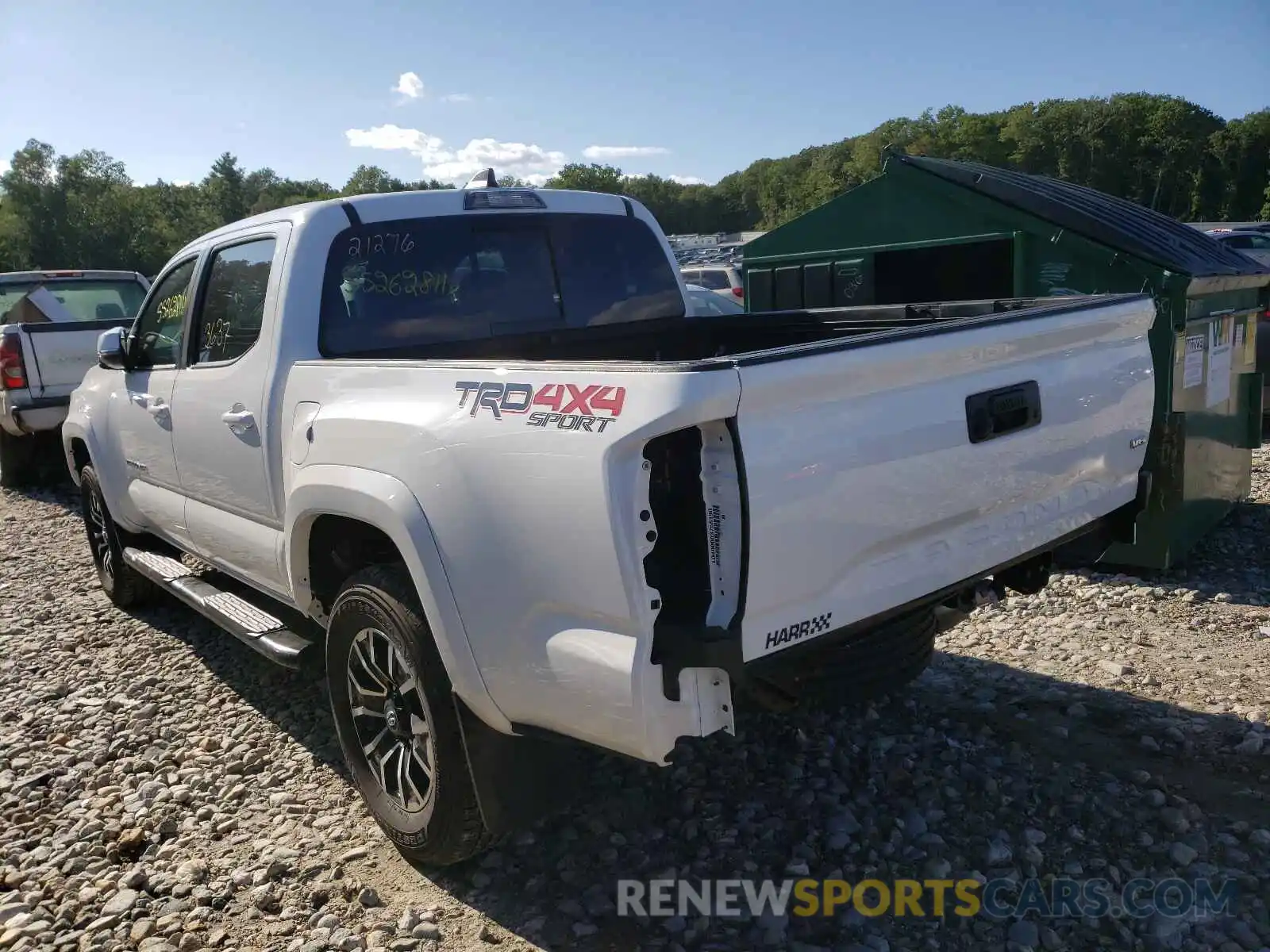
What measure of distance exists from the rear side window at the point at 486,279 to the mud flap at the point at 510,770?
4.96 feet

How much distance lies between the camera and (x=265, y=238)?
148 inches

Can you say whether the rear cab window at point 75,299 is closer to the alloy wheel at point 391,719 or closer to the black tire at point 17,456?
the black tire at point 17,456

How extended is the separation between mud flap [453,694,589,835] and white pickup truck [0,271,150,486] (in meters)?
7.21

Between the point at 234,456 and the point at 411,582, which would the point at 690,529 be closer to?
the point at 411,582

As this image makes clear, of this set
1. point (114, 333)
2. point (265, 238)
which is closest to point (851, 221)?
point (265, 238)

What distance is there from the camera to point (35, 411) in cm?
908

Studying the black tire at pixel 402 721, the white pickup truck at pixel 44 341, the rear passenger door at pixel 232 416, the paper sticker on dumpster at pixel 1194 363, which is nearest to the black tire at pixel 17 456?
the white pickup truck at pixel 44 341

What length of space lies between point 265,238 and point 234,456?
822 millimetres

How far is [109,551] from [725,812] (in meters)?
4.19

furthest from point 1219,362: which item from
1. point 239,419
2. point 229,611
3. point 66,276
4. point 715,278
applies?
point 715,278

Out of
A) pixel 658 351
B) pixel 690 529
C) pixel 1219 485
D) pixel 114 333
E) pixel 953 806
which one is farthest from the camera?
pixel 1219 485

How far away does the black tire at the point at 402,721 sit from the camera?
2.73 m

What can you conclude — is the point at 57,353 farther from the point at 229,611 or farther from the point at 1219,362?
the point at 1219,362

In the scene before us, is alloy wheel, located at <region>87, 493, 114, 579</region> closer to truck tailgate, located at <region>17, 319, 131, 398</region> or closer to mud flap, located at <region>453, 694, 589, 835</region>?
truck tailgate, located at <region>17, 319, 131, 398</region>
